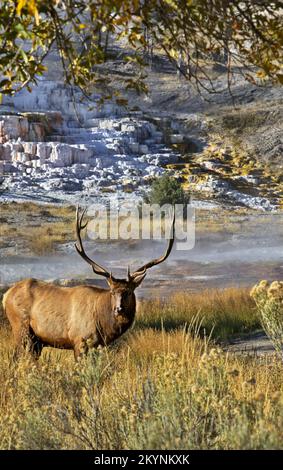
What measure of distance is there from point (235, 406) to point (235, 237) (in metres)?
10.4

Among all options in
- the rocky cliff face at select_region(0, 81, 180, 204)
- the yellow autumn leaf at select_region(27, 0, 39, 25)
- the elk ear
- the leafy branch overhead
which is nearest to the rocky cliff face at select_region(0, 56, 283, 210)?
the rocky cliff face at select_region(0, 81, 180, 204)

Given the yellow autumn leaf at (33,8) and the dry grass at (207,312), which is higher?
the yellow autumn leaf at (33,8)

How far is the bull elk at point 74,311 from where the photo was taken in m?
6.01

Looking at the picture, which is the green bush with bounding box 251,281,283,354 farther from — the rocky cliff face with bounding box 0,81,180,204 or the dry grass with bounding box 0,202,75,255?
the rocky cliff face with bounding box 0,81,180,204

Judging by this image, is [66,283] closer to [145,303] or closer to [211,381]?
[145,303]

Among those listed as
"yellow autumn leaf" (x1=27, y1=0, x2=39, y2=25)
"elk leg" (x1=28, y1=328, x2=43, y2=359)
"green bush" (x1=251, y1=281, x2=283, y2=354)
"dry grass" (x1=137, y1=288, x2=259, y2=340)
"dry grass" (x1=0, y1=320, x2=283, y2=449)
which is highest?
"yellow autumn leaf" (x1=27, y1=0, x2=39, y2=25)

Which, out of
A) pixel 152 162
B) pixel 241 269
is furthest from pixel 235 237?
pixel 152 162

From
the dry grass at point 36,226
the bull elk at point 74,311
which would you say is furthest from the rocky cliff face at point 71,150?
the bull elk at point 74,311

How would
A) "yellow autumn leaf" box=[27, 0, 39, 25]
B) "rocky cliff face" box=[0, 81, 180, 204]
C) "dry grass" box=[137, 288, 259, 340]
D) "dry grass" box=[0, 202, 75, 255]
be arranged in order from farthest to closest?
"rocky cliff face" box=[0, 81, 180, 204] → "dry grass" box=[0, 202, 75, 255] → "dry grass" box=[137, 288, 259, 340] → "yellow autumn leaf" box=[27, 0, 39, 25]

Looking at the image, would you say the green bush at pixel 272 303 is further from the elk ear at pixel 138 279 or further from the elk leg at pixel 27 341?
the elk leg at pixel 27 341

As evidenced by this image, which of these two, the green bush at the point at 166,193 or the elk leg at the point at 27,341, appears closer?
the elk leg at the point at 27,341

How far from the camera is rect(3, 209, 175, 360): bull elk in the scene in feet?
19.7

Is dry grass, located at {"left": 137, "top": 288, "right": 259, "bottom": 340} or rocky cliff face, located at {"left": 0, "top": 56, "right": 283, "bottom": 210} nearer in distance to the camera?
dry grass, located at {"left": 137, "top": 288, "right": 259, "bottom": 340}

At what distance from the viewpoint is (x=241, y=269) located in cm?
1329
